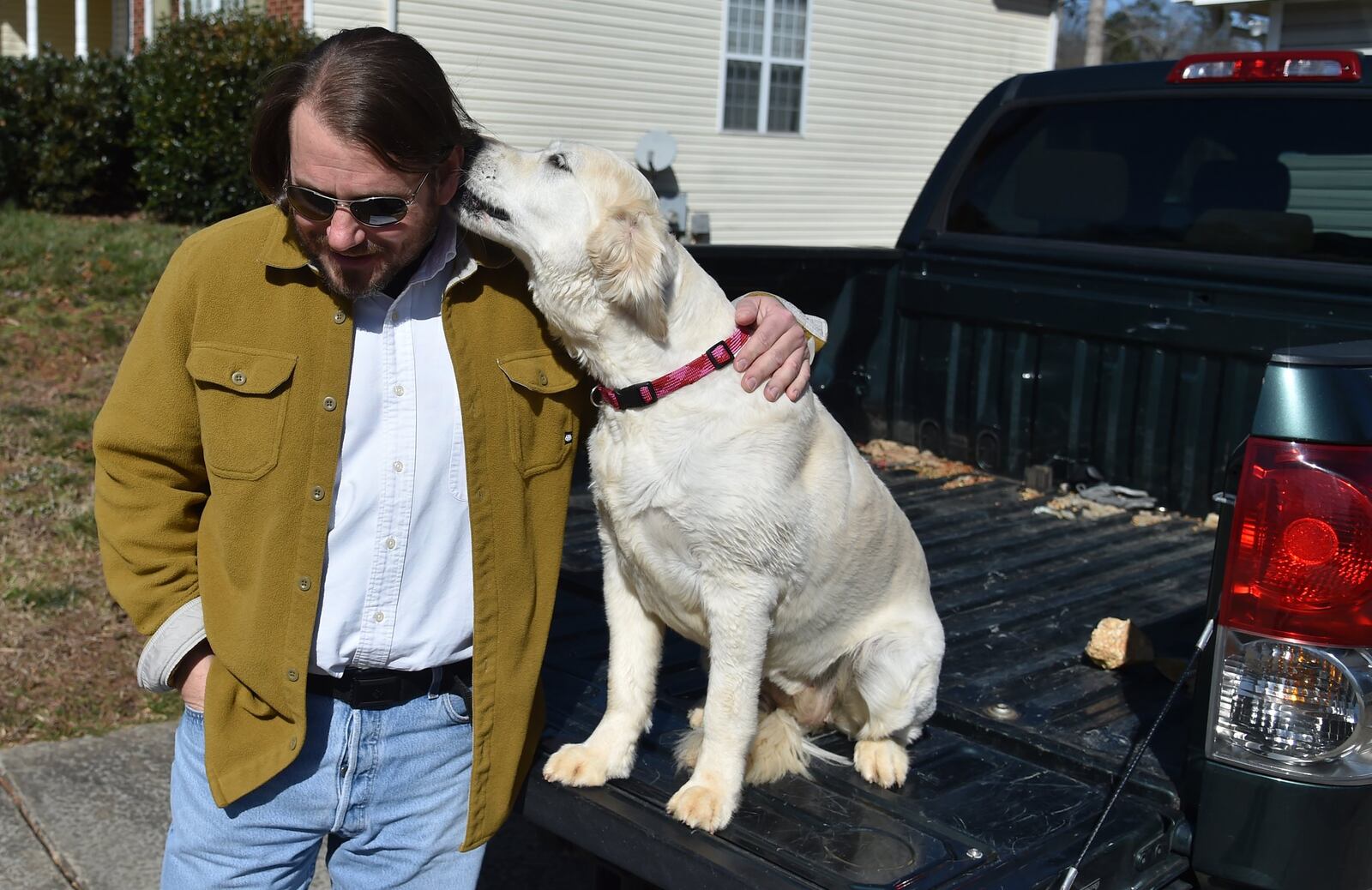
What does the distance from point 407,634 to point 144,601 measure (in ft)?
1.58

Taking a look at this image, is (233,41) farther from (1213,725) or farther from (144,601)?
(1213,725)

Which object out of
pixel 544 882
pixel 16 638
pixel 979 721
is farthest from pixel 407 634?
pixel 16 638

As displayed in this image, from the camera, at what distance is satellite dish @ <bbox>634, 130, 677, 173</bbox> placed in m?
16.6

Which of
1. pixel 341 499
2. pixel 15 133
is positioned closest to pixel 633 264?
pixel 341 499

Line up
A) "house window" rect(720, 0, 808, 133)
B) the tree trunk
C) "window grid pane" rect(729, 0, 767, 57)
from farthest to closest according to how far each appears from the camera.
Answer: the tree trunk
"house window" rect(720, 0, 808, 133)
"window grid pane" rect(729, 0, 767, 57)

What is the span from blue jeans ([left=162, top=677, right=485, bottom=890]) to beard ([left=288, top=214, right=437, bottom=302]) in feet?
2.41

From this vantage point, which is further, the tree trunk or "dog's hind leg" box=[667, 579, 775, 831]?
the tree trunk

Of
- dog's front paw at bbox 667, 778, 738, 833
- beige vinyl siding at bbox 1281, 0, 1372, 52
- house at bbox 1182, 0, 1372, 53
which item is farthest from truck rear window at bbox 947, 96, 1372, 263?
beige vinyl siding at bbox 1281, 0, 1372, 52

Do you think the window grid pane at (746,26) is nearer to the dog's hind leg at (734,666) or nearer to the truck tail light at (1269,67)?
the truck tail light at (1269,67)

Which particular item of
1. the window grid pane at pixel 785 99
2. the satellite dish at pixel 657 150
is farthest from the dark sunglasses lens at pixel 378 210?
the window grid pane at pixel 785 99

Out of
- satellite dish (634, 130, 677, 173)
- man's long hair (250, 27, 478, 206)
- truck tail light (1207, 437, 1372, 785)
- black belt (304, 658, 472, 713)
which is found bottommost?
black belt (304, 658, 472, 713)

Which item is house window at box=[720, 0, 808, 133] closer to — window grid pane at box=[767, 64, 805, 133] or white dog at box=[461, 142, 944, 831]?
window grid pane at box=[767, 64, 805, 133]

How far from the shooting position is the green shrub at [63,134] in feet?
41.7

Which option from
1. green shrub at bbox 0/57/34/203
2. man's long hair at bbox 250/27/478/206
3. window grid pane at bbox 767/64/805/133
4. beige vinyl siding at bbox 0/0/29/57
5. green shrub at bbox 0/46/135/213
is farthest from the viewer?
beige vinyl siding at bbox 0/0/29/57
